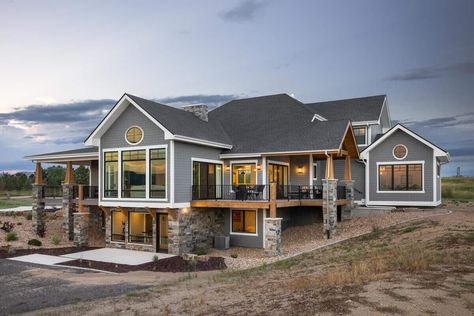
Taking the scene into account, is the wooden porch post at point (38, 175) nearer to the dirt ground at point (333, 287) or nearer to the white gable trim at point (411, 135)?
the dirt ground at point (333, 287)

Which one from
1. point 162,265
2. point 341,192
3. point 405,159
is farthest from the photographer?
point 405,159

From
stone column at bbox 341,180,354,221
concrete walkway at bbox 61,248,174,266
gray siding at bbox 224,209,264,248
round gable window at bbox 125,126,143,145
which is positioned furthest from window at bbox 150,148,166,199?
stone column at bbox 341,180,354,221

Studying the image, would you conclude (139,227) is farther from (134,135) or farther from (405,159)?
(405,159)

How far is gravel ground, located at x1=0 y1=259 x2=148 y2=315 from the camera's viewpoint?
37.0ft

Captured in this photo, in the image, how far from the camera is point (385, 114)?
33.6 metres

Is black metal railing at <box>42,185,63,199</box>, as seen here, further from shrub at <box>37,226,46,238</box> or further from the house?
shrub at <box>37,226,46,238</box>

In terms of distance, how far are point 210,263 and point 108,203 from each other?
8.07 meters

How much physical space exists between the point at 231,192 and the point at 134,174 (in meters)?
5.69

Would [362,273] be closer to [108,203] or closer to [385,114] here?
[108,203]

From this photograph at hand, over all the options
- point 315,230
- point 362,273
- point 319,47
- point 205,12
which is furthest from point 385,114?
point 362,273

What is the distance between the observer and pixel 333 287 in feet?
30.7

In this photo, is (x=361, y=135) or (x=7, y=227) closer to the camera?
(x=7, y=227)

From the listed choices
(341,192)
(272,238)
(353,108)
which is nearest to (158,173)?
(272,238)

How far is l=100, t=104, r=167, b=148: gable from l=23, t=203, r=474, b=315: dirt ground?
7691 millimetres
